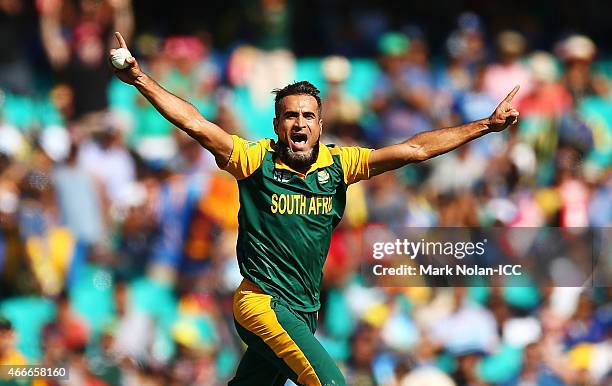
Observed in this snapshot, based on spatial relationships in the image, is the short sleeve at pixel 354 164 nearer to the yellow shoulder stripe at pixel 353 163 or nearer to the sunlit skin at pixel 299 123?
the yellow shoulder stripe at pixel 353 163

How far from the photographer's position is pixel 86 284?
10.3 meters

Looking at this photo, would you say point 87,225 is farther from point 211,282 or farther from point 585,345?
point 585,345

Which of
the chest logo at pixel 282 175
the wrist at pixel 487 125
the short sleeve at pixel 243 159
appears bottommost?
the chest logo at pixel 282 175

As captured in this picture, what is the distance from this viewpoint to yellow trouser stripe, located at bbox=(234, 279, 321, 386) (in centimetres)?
564

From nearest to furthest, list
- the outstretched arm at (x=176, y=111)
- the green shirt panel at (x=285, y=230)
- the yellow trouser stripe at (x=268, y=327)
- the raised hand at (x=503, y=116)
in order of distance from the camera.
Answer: the yellow trouser stripe at (x=268, y=327), the outstretched arm at (x=176, y=111), the green shirt panel at (x=285, y=230), the raised hand at (x=503, y=116)

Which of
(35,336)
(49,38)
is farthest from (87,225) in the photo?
(49,38)

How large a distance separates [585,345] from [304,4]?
428cm

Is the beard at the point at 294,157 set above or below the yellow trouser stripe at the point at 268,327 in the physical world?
above

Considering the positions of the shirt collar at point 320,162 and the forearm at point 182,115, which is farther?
the shirt collar at point 320,162

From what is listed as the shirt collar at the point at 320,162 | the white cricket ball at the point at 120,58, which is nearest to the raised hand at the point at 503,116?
the shirt collar at the point at 320,162

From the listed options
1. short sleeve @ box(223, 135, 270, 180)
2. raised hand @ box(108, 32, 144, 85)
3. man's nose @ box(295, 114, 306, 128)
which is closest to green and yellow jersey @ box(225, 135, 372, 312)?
short sleeve @ box(223, 135, 270, 180)

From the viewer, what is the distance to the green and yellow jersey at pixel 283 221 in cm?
596

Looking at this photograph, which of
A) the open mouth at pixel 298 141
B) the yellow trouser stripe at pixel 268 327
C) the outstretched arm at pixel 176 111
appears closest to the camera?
the yellow trouser stripe at pixel 268 327

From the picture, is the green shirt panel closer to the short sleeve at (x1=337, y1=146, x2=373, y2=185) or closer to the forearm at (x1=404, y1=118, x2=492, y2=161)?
the short sleeve at (x1=337, y1=146, x2=373, y2=185)
